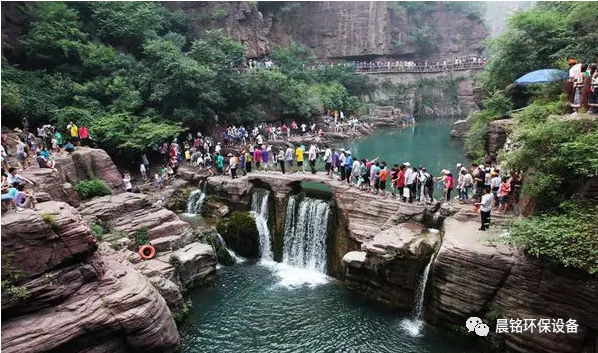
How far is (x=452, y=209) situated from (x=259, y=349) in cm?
808

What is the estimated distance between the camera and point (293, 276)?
16922mm

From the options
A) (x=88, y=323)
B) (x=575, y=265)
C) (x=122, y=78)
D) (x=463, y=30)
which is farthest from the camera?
(x=463, y=30)

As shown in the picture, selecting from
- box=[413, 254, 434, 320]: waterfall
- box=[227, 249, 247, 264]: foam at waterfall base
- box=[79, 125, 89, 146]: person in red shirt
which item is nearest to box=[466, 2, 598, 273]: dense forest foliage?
box=[413, 254, 434, 320]: waterfall

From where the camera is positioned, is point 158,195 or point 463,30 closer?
point 158,195

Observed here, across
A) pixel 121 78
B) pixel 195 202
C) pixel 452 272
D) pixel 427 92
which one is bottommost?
pixel 452 272

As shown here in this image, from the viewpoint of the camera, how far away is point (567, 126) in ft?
36.8

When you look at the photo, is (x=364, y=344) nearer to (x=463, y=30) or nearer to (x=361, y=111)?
(x=361, y=111)

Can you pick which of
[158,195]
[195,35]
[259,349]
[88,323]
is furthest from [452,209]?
[195,35]

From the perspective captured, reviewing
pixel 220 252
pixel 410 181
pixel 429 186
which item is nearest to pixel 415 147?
pixel 429 186

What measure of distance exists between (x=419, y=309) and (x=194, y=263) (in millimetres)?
8608

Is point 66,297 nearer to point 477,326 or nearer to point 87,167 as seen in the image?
point 87,167

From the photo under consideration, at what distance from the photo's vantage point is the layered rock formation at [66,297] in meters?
10.1

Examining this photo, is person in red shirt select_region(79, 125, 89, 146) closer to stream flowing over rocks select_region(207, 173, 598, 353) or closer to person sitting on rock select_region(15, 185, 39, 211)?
person sitting on rock select_region(15, 185, 39, 211)

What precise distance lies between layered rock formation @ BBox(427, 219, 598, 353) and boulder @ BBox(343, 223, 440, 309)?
808 millimetres
